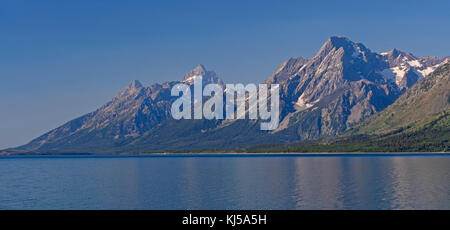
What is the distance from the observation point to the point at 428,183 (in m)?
158

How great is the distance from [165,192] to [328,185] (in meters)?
51.1

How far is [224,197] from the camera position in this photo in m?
134

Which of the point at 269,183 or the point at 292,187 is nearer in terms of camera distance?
the point at 292,187
